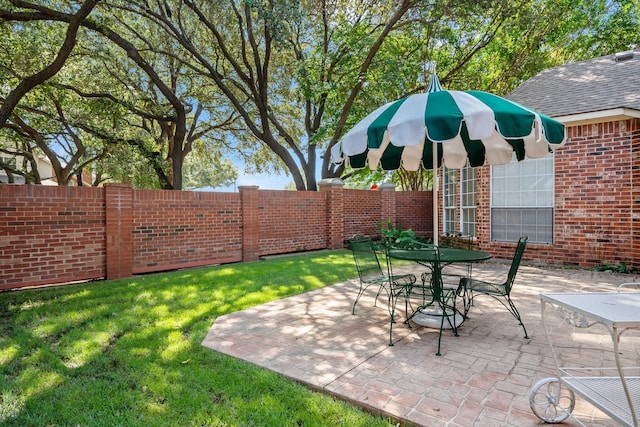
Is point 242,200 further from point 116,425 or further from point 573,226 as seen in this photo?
point 573,226

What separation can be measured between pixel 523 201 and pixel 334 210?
524 centimetres

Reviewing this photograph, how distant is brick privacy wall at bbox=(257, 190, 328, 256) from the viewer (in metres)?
9.64

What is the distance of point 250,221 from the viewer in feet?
30.0

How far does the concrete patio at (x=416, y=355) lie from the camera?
2480 mm

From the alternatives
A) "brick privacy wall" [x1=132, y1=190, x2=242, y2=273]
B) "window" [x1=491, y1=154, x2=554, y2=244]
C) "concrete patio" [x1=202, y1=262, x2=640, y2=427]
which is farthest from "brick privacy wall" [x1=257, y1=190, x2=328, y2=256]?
"window" [x1=491, y1=154, x2=554, y2=244]

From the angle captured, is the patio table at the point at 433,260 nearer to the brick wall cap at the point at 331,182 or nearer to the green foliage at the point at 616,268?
the green foliage at the point at 616,268

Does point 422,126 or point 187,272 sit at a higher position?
point 422,126

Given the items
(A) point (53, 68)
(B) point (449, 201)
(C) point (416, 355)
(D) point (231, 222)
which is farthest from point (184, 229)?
(B) point (449, 201)

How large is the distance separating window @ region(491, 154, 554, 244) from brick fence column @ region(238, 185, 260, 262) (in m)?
6.04

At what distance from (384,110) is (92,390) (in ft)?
→ 12.2

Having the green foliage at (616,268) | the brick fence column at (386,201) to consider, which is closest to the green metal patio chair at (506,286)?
the green foliage at (616,268)

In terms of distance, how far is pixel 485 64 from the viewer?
13508 millimetres

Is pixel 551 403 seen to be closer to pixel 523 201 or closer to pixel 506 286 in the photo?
pixel 506 286

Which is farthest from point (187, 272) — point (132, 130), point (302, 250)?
point (132, 130)
